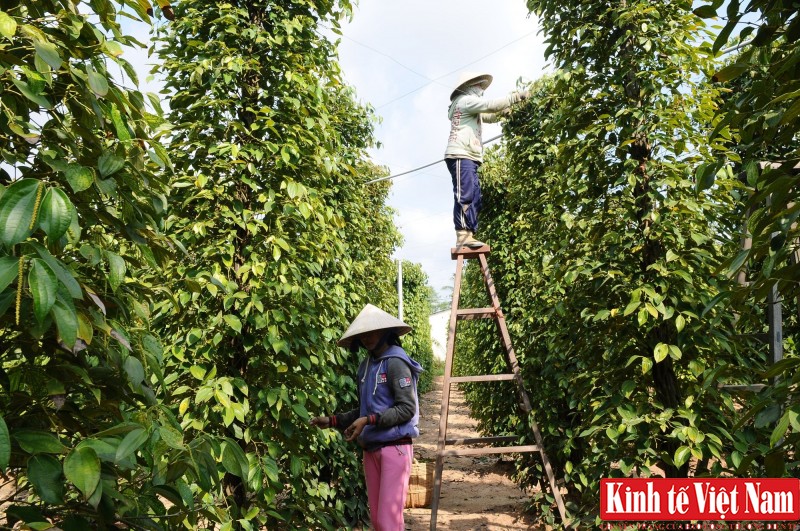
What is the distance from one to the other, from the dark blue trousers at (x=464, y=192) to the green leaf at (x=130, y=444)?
155 inches

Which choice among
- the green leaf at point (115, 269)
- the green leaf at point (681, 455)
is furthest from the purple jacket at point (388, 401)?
the green leaf at point (115, 269)

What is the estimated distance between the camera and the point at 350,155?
6.68 m

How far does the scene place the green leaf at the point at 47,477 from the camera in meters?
1.18

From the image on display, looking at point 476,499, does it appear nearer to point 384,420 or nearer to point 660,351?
point 384,420

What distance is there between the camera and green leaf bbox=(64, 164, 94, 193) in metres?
1.36

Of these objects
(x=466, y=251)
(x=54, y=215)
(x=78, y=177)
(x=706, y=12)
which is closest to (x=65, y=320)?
(x=54, y=215)

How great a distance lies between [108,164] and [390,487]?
2.43 m

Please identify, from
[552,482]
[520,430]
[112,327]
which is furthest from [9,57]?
[520,430]

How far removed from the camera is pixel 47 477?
1209 mm

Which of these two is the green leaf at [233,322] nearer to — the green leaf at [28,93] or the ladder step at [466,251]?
the green leaf at [28,93]

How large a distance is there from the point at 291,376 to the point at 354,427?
0.45 metres

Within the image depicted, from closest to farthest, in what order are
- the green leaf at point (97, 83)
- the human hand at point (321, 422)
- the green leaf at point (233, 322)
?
the green leaf at point (97, 83) < the green leaf at point (233, 322) < the human hand at point (321, 422)

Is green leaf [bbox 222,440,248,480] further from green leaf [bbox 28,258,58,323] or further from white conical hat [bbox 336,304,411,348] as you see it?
white conical hat [bbox 336,304,411,348]

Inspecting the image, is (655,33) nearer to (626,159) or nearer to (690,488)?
(626,159)
